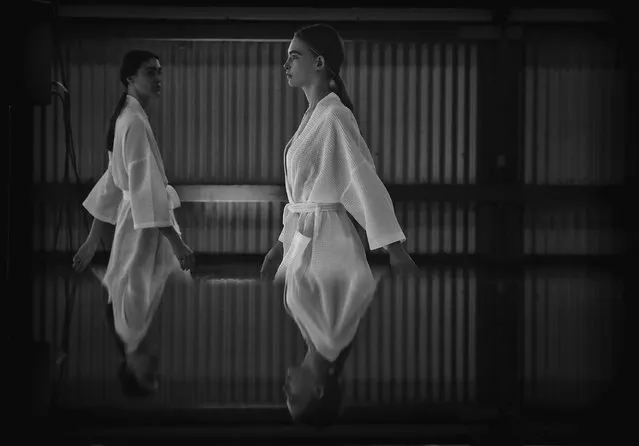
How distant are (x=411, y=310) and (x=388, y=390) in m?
0.99

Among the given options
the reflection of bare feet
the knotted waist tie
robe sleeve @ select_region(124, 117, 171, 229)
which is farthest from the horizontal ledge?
the reflection of bare feet

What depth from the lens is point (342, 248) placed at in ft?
6.81

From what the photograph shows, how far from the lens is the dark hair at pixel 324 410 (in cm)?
86

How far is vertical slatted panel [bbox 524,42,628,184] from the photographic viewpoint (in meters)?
5.44

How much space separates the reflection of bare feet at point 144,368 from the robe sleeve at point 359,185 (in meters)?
0.90

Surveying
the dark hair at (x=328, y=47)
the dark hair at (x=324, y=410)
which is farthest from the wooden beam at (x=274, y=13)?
the dark hair at (x=324, y=410)

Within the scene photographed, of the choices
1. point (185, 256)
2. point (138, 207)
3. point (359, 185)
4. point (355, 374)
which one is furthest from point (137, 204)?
point (355, 374)

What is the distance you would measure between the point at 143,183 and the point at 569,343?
5.69 ft

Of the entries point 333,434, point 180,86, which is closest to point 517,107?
point 180,86

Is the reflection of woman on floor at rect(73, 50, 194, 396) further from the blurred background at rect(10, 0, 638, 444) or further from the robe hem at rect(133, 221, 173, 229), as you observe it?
the blurred background at rect(10, 0, 638, 444)

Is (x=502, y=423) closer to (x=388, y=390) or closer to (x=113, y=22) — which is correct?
(x=388, y=390)

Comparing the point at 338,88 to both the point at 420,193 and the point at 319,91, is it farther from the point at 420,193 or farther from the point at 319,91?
the point at 420,193

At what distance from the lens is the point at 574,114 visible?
5480mm

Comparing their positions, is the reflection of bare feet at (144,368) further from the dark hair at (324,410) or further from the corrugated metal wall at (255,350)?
the dark hair at (324,410)
